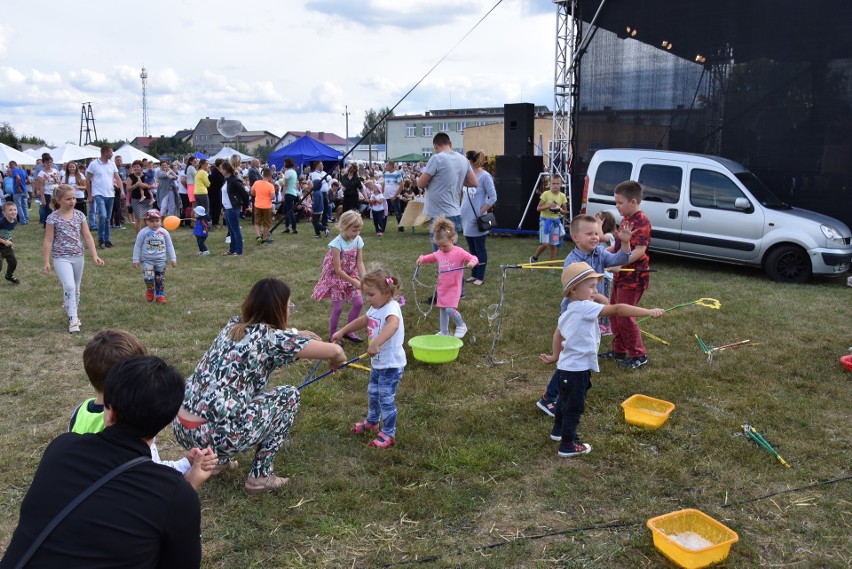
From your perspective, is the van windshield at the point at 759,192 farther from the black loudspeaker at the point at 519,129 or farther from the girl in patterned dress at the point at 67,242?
the girl in patterned dress at the point at 67,242

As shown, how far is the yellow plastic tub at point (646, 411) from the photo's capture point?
473cm

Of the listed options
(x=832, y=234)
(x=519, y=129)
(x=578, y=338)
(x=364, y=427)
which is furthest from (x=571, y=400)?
Result: (x=519, y=129)

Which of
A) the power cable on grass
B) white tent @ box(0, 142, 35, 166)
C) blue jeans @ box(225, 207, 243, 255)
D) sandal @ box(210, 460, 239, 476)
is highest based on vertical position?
white tent @ box(0, 142, 35, 166)

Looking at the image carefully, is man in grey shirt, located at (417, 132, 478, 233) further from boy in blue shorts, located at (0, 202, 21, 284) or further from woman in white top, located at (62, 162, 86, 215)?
woman in white top, located at (62, 162, 86, 215)

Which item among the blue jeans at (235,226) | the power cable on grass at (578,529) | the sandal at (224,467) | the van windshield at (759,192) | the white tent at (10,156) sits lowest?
the power cable on grass at (578,529)

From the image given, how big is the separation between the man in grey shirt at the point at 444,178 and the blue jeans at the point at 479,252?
2.32ft

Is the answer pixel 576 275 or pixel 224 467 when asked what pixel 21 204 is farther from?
pixel 576 275

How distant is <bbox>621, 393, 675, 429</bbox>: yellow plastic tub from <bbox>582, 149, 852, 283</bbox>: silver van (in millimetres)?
6055

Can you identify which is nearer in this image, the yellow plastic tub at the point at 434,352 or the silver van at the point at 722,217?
the yellow plastic tub at the point at 434,352

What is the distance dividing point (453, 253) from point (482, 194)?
2.87 meters

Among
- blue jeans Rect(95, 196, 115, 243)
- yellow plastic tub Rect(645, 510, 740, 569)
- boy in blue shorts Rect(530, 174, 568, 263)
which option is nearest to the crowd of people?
yellow plastic tub Rect(645, 510, 740, 569)

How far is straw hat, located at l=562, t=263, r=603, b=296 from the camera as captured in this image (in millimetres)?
4102

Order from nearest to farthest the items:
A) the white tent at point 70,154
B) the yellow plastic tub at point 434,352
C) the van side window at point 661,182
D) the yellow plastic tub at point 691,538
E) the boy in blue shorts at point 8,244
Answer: the yellow plastic tub at point 691,538 → the yellow plastic tub at point 434,352 → the boy in blue shorts at point 8,244 → the van side window at point 661,182 → the white tent at point 70,154

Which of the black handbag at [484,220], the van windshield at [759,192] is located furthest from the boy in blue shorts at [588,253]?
the van windshield at [759,192]
